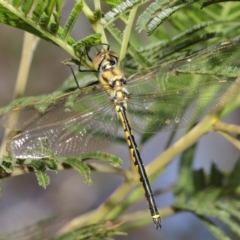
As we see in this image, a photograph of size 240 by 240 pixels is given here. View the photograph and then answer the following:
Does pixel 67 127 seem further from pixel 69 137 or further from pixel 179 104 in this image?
Answer: pixel 179 104

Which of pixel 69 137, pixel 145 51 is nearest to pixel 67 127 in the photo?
pixel 69 137

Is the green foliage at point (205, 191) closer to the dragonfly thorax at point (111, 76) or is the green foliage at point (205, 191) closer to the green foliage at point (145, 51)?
the green foliage at point (145, 51)

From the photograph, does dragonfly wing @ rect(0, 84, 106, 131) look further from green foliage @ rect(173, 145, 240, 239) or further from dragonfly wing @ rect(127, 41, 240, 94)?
green foliage @ rect(173, 145, 240, 239)

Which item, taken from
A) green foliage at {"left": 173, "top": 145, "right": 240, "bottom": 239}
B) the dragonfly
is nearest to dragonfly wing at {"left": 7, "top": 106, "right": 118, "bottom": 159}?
the dragonfly

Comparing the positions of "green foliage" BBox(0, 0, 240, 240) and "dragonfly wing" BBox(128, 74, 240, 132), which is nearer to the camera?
"green foliage" BBox(0, 0, 240, 240)

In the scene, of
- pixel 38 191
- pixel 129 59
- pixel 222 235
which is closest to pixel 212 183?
pixel 222 235

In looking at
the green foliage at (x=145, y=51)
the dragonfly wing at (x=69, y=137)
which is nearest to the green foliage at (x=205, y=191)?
the green foliage at (x=145, y=51)

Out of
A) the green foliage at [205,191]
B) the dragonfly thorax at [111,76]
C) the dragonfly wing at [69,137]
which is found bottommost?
the green foliage at [205,191]
